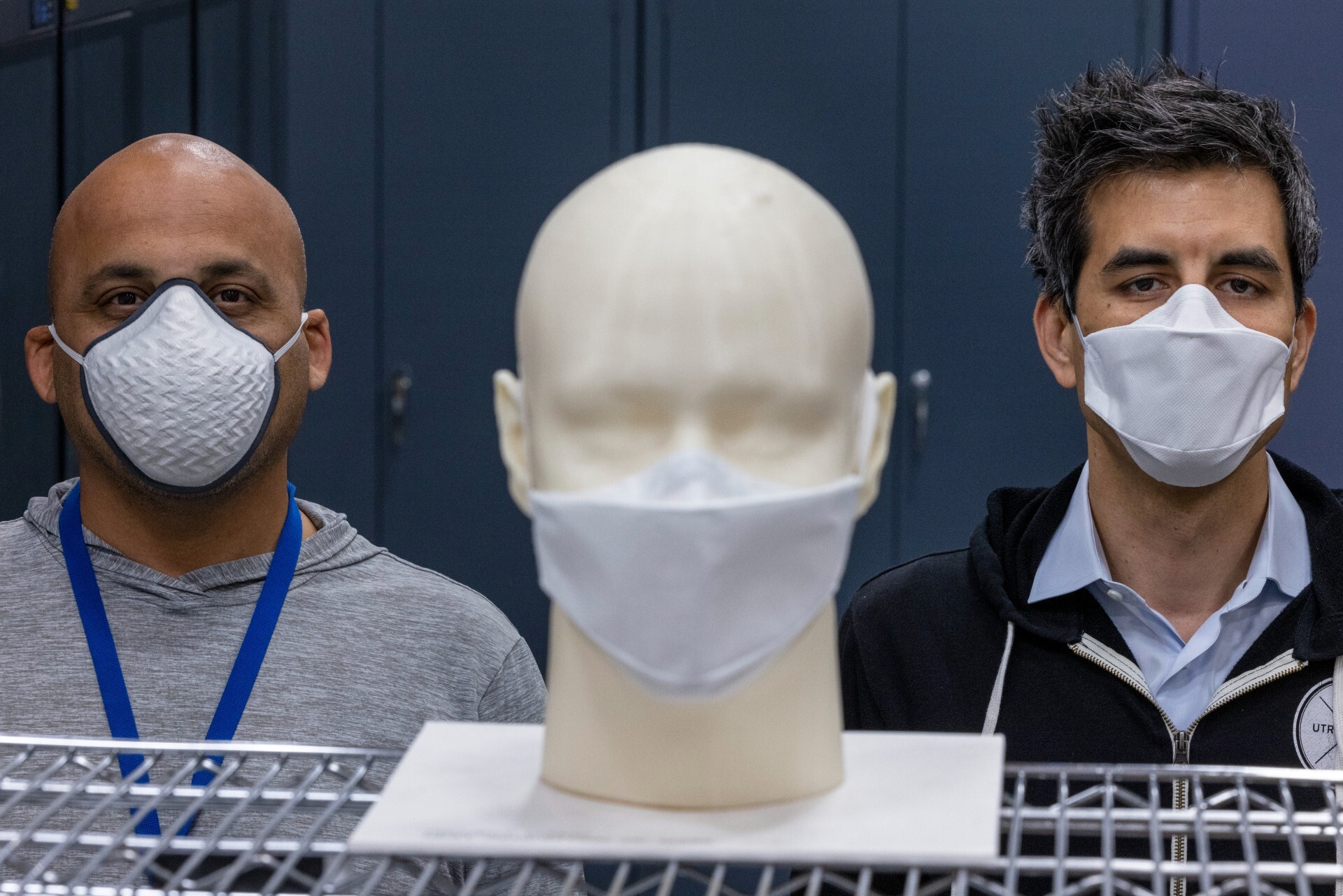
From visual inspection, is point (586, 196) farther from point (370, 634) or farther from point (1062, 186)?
point (1062, 186)

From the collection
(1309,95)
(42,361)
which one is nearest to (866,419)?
(42,361)

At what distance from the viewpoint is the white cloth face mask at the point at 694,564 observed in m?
0.68

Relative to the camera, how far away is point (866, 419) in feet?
2.64

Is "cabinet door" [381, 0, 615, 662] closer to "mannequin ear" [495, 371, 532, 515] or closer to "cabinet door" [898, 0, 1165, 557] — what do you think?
"cabinet door" [898, 0, 1165, 557]

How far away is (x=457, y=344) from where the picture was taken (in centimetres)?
274

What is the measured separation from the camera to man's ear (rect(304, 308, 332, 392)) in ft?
4.84

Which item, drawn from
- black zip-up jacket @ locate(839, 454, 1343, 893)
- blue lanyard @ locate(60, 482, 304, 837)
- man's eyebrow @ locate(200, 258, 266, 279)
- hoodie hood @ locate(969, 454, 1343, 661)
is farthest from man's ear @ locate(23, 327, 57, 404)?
hoodie hood @ locate(969, 454, 1343, 661)

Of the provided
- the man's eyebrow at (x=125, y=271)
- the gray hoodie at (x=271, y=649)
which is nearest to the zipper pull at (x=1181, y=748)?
the gray hoodie at (x=271, y=649)

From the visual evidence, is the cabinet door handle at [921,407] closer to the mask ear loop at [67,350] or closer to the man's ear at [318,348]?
the man's ear at [318,348]

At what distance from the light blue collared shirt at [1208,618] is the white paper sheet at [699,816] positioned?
0.61 metres

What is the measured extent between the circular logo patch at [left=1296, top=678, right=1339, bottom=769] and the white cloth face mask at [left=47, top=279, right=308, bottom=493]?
1020mm

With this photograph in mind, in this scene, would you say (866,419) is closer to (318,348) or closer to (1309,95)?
(318,348)

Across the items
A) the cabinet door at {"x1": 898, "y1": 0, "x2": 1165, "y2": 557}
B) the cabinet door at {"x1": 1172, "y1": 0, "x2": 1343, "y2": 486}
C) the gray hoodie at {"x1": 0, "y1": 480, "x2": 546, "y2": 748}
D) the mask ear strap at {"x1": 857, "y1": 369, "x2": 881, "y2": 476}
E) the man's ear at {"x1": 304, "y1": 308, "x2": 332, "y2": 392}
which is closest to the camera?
the mask ear strap at {"x1": 857, "y1": 369, "x2": 881, "y2": 476}

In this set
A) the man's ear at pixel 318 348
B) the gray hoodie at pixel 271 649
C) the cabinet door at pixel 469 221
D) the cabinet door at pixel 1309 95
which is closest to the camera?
the gray hoodie at pixel 271 649
